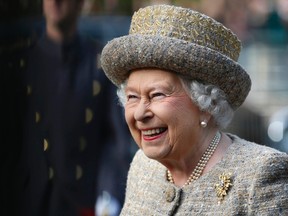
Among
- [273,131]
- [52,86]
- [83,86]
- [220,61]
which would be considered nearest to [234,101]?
[220,61]

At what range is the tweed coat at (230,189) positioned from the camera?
161 inches

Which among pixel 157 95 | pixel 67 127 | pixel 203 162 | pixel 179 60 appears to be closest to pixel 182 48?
pixel 179 60

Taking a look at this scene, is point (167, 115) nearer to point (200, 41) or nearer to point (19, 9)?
point (200, 41)

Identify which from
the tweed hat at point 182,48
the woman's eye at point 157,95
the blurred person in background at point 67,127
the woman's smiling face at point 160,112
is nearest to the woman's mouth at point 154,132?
the woman's smiling face at point 160,112

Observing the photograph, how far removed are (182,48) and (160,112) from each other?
0.87ft

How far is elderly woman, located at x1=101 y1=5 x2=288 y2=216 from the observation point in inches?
162

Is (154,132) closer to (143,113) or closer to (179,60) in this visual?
(143,113)

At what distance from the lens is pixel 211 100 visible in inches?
167

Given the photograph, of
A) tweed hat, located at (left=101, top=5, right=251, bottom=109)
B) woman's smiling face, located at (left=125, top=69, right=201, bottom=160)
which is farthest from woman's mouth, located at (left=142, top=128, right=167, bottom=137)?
tweed hat, located at (left=101, top=5, right=251, bottom=109)

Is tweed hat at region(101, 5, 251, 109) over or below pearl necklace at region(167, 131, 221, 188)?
over

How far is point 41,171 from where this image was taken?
16.6ft

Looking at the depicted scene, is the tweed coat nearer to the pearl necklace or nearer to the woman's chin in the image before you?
the pearl necklace

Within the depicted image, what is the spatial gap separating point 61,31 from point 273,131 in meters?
6.56

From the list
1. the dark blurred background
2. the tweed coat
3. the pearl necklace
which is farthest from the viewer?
the dark blurred background
